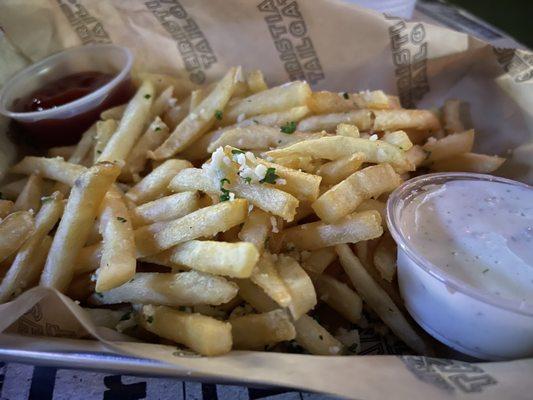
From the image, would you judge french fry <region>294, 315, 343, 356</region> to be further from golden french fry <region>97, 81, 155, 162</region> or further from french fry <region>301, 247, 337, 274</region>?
golden french fry <region>97, 81, 155, 162</region>

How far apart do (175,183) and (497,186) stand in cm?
106

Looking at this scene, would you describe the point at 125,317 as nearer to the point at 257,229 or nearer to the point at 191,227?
the point at 191,227

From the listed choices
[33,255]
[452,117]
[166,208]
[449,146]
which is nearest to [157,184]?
[166,208]

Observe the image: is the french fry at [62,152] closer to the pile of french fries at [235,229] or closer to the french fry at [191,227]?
the pile of french fries at [235,229]

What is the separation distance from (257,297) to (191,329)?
22 centimetres

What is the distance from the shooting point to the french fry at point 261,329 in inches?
59.5

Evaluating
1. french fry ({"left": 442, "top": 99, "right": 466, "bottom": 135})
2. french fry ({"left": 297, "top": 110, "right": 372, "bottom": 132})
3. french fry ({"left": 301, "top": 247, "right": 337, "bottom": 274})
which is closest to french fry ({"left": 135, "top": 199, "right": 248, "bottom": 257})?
french fry ({"left": 301, "top": 247, "right": 337, "bottom": 274})

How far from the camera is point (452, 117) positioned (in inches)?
94.7

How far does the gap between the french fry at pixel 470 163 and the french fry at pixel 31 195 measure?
59.1 inches

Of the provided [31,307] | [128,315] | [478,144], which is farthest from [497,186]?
[31,307]

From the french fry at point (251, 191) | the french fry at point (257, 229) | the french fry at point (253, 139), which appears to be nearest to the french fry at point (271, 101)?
the french fry at point (253, 139)

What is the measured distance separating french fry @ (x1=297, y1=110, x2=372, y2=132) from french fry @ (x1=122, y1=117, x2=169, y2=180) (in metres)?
0.55

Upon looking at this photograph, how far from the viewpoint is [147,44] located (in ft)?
8.67

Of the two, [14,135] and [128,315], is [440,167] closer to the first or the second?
[128,315]
